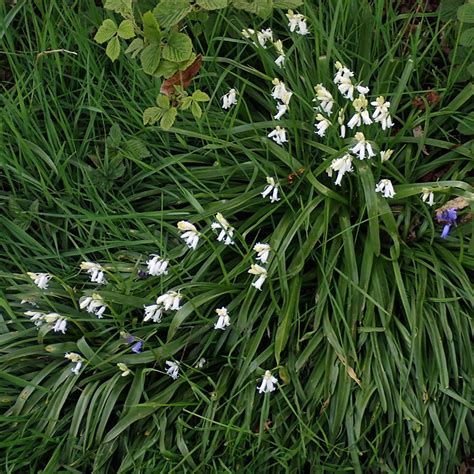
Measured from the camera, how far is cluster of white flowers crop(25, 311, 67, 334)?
101 inches

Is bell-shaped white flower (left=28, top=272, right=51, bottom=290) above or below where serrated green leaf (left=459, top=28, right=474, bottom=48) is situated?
below

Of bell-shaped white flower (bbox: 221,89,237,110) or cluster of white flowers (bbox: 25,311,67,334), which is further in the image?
bell-shaped white flower (bbox: 221,89,237,110)

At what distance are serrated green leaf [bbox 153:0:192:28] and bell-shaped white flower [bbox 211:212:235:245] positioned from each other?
65cm

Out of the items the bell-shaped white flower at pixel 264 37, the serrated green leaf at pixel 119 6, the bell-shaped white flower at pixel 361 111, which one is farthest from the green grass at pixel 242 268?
the serrated green leaf at pixel 119 6

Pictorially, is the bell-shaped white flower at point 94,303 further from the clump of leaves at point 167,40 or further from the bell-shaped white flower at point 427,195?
the bell-shaped white flower at point 427,195

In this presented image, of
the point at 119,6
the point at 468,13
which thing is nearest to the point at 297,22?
the point at 468,13

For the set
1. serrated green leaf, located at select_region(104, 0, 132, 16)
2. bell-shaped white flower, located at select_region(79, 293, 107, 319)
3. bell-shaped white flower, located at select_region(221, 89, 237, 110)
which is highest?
serrated green leaf, located at select_region(104, 0, 132, 16)

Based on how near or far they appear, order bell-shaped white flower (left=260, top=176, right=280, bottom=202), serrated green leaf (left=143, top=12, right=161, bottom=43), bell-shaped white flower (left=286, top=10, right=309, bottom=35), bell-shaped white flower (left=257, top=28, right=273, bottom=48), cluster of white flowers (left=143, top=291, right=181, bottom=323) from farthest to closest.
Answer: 1. bell-shaped white flower (left=257, top=28, right=273, bottom=48)
2. bell-shaped white flower (left=286, top=10, right=309, bottom=35)
3. bell-shaped white flower (left=260, top=176, right=280, bottom=202)
4. cluster of white flowers (left=143, top=291, right=181, bottom=323)
5. serrated green leaf (left=143, top=12, right=161, bottom=43)

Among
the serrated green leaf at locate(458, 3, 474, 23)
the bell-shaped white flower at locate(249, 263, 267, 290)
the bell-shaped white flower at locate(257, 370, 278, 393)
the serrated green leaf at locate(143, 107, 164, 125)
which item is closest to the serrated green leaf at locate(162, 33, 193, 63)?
the serrated green leaf at locate(143, 107, 164, 125)

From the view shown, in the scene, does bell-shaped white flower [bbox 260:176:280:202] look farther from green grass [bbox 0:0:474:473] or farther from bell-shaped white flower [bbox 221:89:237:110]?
bell-shaped white flower [bbox 221:89:237:110]

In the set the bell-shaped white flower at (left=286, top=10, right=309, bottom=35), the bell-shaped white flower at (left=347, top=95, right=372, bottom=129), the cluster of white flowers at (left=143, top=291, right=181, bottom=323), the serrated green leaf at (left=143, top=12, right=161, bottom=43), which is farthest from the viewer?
the bell-shaped white flower at (left=286, top=10, right=309, bottom=35)

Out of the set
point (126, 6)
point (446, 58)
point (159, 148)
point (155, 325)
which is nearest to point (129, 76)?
point (159, 148)

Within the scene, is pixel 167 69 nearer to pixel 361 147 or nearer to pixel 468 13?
pixel 361 147

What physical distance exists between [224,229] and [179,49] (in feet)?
2.05
